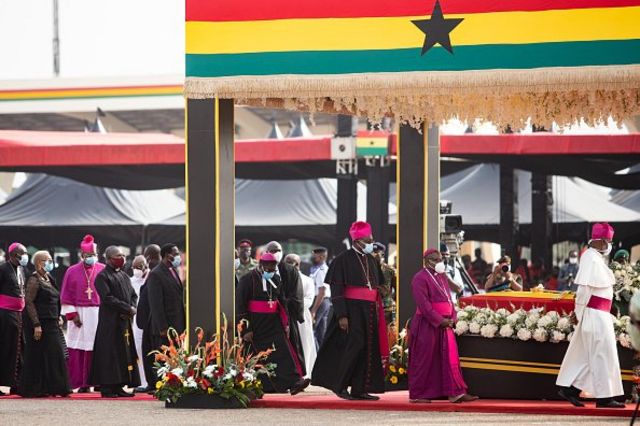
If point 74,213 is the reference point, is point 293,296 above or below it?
below

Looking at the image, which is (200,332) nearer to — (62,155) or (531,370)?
(531,370)

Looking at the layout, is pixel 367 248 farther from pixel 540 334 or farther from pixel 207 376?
pixel 207 376

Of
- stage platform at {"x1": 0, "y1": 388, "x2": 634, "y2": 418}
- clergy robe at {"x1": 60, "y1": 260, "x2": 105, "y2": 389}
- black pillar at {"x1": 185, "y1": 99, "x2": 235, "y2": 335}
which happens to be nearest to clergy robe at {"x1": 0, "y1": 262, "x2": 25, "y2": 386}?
clergy robe at {"x1": 60, "y1": 260, "x2": 105, "y2": 389}

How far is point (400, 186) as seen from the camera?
16078 millimetres

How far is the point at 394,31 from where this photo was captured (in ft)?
44.1

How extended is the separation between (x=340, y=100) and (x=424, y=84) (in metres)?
1.19

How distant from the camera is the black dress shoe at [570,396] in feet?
45.1

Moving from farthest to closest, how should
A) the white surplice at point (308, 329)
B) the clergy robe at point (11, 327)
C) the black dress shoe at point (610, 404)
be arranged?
the white surplice at point (308, 329), the clergy robe at point (11, 327), the black dress shoe at point (610, 404)

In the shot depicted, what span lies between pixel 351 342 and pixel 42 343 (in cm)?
Answer: 393

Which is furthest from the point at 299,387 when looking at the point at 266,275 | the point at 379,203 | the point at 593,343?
the point at 379,203

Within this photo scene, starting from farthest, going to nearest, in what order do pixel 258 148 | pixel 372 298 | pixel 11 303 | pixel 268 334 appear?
pixel 258 148 → pixel 11 303 → pixel 268 334 → pixel 372 298

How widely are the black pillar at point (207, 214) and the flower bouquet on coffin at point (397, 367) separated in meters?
2.35

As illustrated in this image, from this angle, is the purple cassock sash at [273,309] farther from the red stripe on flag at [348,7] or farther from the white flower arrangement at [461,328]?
the red stripe on flag at [348,7]

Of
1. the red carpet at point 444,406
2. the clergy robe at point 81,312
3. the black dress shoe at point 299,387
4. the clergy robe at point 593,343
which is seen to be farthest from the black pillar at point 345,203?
the clergy robe at point 593,343
